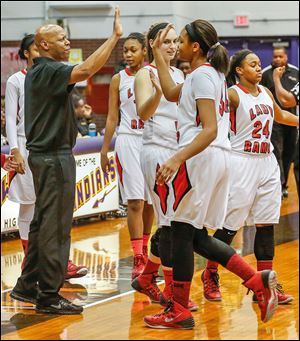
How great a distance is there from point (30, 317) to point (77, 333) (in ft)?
2.15

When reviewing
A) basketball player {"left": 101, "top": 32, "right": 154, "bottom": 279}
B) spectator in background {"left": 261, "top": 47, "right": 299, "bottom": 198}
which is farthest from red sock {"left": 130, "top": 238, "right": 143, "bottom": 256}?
spectator in background {"left": 261, "top": 47, "right": 299, "bottom": 198}

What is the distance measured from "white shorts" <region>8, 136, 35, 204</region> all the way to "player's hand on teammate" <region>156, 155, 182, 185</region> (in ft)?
7.44

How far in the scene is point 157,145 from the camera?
285 inches

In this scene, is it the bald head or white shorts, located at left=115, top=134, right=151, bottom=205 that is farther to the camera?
white shorts, located at left=115, top=134, right=151, bottom=205

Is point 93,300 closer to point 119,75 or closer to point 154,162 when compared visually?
A: point 154,162

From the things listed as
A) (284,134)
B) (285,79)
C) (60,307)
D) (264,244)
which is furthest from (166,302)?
(284,134)

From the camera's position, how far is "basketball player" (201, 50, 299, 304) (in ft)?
24.1

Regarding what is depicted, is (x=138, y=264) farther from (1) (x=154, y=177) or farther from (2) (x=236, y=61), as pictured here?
(2) (x=236, y=61)

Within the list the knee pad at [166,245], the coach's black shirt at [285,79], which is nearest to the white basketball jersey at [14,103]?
the knee pad at [166,245]

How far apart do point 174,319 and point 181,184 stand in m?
0.87

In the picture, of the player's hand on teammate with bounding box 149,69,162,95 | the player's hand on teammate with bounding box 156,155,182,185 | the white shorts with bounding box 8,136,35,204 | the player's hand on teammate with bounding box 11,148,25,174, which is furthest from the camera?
the white shorts with bounding box 8,136,35,204

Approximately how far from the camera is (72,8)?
23016mm

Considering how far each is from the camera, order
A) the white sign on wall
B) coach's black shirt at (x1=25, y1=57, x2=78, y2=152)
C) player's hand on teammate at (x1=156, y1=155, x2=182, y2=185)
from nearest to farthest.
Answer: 1. player's hand on teammate at (x1=156, y1=155, x2=182, y2=185)
2. coach's black shirt at (x1=25, y1=57, x2=78, y2=152)
3. the white sign on wall

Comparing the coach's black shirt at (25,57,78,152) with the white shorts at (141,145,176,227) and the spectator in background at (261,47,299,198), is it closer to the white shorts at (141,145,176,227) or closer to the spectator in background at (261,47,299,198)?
the white shorts at (141,145,176,227)
